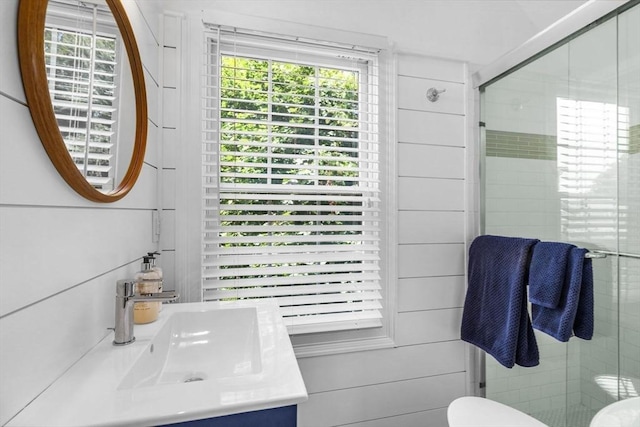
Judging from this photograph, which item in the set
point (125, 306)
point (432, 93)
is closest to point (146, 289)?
point (125, 306)

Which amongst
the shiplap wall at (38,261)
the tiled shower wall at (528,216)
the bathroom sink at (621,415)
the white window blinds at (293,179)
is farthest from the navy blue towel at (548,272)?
the shiplap wall at (38,261)

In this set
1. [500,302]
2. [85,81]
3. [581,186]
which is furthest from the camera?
[500,302]

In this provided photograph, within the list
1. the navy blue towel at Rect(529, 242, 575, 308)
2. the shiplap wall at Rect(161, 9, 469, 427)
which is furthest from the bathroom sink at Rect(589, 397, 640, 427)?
the shiplap wall at Rect(161, 9, 469, 427)

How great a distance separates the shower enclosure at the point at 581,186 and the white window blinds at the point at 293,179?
618 millimetres

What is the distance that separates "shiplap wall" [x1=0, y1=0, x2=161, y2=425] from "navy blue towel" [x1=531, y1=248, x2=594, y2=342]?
138 centimetres

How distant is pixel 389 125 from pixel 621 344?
114 centimetres

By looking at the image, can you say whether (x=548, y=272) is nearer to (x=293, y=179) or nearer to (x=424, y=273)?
(x=424, y=273)

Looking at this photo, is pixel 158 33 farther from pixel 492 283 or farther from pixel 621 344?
pixel 621 344

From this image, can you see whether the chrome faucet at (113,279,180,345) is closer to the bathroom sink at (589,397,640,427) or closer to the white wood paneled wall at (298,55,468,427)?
the white wood paneled wall at (298,55,468,427)

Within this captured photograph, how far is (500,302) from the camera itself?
4.42 ft

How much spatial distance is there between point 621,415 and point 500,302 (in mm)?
463

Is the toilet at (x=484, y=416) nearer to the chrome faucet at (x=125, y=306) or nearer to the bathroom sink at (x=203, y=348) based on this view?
the bathroom sink at (x=203, y=348)

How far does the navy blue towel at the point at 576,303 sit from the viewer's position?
1083mm

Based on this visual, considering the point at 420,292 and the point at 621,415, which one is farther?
the point at 420,292
